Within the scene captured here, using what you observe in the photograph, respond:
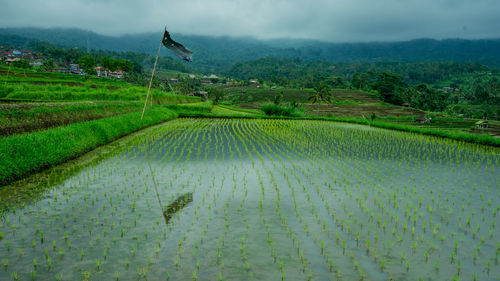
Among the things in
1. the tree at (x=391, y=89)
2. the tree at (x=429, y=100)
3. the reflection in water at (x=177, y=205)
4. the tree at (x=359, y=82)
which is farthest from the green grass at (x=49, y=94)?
the tree at (x=359, y=82)

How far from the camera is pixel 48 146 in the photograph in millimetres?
9219

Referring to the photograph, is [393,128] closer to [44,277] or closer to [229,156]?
[229,156]

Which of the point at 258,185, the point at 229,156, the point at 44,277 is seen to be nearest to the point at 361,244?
the point at 258,185

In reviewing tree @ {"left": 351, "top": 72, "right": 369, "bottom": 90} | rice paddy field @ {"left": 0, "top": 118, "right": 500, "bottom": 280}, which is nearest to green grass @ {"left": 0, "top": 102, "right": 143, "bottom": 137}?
rice paddy field @ {"left": 0, "top": 118, "right": 500, "bottom": 280}

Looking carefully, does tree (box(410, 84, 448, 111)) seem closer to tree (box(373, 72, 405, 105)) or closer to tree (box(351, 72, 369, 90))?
tree (box(373, 72, 405, 105))

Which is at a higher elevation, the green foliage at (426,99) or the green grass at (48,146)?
the green foliage at (426,99)

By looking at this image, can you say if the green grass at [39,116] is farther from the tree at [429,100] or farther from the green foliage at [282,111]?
the tree at [429,100]

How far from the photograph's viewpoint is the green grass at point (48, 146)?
7.57m

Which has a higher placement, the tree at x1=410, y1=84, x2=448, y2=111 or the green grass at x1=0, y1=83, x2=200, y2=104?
the tree at x1=410, y1=84, x2=448, y2=111

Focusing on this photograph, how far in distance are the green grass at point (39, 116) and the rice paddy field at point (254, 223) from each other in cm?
330

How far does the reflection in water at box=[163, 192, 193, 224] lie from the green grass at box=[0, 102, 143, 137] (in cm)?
690

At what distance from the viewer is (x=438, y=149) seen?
1446 cm

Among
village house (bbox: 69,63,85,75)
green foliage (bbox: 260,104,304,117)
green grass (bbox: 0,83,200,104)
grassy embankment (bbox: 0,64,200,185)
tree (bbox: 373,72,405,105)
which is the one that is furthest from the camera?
village house (bbox: 69,63,85,75)

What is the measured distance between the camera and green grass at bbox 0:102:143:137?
1038 centimetres
